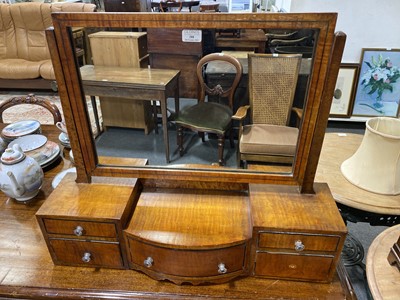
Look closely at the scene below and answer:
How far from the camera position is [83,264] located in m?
0.77

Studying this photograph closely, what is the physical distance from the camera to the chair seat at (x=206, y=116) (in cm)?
129

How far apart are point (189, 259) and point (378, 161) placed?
63 centimetres

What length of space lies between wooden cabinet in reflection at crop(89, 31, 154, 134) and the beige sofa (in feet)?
8.72

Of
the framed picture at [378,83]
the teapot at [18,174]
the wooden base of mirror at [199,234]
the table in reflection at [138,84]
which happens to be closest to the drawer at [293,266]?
the wooden base of mirror at [199,234]

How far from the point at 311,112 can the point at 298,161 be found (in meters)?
0.13

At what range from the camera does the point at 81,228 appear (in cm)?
71

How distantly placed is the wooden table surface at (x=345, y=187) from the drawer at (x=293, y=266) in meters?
0.36

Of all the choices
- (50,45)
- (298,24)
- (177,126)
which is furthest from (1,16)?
(298,24)

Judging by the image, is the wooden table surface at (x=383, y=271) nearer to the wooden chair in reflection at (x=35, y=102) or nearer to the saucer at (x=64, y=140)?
the saucer at (x=64, y=140)

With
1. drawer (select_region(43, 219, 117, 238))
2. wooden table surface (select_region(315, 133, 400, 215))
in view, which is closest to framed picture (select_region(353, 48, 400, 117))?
wooden table surface (select_region(315, 133, 400, 215))

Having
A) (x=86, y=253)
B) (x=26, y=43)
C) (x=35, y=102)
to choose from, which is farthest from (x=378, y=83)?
(x=26, y=43)

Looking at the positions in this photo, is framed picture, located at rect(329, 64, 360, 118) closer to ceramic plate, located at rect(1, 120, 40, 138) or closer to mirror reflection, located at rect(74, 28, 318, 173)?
mirror reflection, located at rect(74, 28, 318, 173)

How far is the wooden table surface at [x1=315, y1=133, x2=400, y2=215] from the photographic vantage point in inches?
37.9

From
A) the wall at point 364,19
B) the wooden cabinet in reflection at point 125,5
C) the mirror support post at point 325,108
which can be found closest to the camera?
the mirror support post at point 325,108
